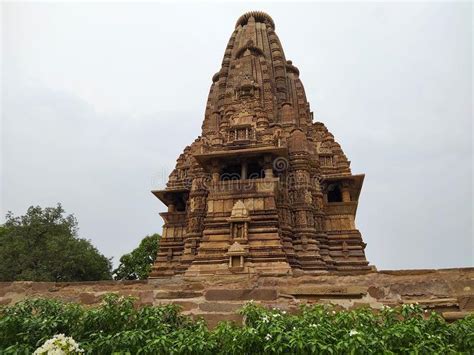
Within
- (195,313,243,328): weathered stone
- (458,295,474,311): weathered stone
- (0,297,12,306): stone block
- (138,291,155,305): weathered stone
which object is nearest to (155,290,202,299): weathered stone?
(138,291,155,305): weathered stone

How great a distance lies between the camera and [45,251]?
24.4 meters

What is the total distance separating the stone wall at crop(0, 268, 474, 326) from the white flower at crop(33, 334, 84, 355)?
78.3 inches

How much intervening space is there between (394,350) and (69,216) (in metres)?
29.9

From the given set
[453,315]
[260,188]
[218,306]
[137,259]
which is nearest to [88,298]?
[218,306]

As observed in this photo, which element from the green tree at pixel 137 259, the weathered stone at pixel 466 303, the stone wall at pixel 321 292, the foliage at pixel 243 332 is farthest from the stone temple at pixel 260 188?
the green tree at pixel 137 259

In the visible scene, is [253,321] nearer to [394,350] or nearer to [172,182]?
Result: [394,350]

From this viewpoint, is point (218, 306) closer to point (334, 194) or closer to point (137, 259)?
point (334, 194)

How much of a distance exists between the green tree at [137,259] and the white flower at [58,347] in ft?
91.0

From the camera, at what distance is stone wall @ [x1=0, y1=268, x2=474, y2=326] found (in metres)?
4.71

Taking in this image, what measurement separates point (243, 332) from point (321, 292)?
1880 millimetres

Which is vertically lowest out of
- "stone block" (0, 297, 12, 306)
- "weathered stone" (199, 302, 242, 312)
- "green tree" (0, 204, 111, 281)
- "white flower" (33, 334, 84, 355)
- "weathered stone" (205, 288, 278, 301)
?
"white flower" (33, 334, 84, 355)

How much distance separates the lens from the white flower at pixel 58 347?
326 cm

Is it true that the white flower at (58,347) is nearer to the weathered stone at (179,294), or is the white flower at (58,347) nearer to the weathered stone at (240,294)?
the weathered stone at (179,294)

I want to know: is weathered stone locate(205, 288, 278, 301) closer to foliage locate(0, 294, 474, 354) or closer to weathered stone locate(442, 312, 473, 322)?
foliage locate(0, 294, 474, 354)
